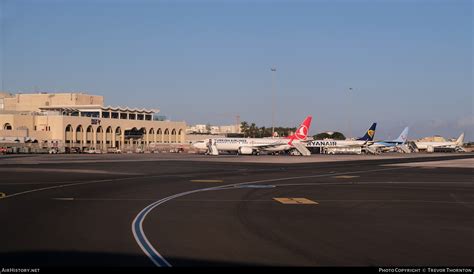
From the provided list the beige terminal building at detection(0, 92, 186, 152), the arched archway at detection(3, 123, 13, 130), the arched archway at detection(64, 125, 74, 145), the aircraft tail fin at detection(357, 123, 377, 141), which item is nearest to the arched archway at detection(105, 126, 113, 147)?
the beige terminal building at detection(0, 92, 186, 152)

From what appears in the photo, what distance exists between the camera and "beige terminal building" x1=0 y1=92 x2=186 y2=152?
126000mm

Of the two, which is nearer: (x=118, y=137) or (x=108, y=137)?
(x=108, y=137)

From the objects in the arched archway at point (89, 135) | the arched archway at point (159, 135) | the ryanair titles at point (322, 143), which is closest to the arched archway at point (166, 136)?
the arched archway at point (159, 135)

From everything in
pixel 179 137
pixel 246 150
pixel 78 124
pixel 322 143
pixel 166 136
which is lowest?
pixel 246 150

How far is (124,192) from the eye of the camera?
25500 millimetres

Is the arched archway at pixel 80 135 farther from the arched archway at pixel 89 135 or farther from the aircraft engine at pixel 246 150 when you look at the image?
the aircraft engine at pixel 246 150

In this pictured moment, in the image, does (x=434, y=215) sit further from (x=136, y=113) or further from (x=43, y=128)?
(x=136, y=113)

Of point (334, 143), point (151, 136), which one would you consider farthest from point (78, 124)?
point (334, 143)

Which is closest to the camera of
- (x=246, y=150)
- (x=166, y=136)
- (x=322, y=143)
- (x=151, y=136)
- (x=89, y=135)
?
(x=246, y=150)

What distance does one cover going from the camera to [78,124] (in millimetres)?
133125

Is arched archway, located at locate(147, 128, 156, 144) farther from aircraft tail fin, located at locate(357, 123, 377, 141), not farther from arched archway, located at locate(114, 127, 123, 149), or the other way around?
aircraft tail fin, located at locate(357, 123, 377, 141)

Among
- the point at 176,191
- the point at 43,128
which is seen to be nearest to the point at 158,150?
the point at 43,128

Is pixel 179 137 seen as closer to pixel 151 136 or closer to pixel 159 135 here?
pixel 159 135

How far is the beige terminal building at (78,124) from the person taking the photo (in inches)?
4961
